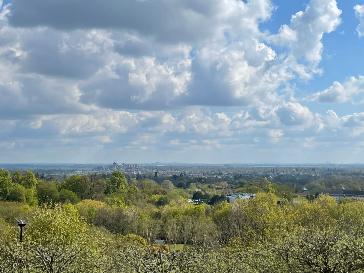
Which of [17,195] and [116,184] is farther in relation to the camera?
[116,184]

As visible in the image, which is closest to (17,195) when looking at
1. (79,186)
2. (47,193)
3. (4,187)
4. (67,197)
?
(4,187)

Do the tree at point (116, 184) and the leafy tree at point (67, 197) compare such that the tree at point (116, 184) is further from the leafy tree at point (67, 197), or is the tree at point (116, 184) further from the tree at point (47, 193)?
the leafy tree at point (67, 197)

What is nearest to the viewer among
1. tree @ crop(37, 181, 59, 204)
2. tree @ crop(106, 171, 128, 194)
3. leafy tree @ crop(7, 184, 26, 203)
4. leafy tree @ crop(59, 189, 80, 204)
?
leafy tree @ crop(7, 184, 26, 203)

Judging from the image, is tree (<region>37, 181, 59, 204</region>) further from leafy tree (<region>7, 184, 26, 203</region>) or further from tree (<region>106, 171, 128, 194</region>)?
tree (<region>106, 171, 128, 194</region>)

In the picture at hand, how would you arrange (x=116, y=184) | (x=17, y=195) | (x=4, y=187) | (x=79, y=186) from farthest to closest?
(x=116, y=184) → (x=79, y=186) → (x=4, y=187) → (x=17, y=195)

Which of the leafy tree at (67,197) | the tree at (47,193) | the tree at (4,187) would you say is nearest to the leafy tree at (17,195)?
the tree at (4,187)

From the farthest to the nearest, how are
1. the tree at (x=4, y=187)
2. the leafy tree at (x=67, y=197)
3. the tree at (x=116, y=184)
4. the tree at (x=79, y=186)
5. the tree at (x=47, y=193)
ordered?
the tree at (x=116, y=184), the tree at (x=79, y=186), the leafy tree at (x=67, y=197), the tree at (x=47, y=193), the tree at (x=4, y=187)

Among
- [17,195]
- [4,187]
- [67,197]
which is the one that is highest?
[4,187]

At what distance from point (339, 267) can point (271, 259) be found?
4.89 metres

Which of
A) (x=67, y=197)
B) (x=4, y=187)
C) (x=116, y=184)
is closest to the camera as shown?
(x=4, y=187)

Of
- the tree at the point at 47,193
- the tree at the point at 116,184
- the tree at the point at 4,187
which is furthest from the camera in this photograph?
the tree at the point at 116,184

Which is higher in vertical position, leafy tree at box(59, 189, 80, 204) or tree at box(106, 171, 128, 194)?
tree at box(106, 171, 128, 194)

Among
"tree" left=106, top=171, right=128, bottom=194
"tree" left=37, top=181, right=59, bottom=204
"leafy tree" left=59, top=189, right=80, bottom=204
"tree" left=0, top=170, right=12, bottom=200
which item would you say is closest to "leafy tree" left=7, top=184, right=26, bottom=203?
"tree" left=0, top=170, right=12, bottom=200

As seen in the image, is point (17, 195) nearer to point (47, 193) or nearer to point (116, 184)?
point (47, 193)
